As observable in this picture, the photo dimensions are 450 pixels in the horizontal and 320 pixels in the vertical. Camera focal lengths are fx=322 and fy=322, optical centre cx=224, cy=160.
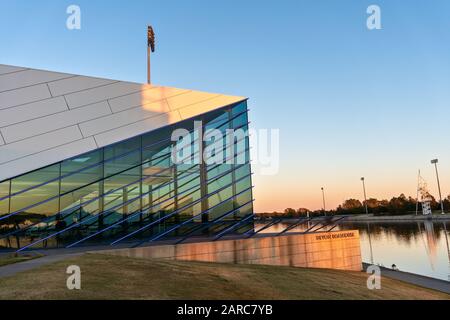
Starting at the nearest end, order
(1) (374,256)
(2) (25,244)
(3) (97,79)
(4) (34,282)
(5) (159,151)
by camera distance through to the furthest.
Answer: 1. (4) (34,282)
2. (2) (25,244)
3. (3) (97,79)
4. (5) (159,151)
5. (1) (374,256)

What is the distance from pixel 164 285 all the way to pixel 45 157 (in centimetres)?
1022

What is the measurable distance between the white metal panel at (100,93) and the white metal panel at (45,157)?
5.84 ft

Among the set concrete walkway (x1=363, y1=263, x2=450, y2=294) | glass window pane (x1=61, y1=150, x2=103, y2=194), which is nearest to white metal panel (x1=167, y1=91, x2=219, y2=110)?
glass window pane (x1=61, y1=150, x2=103, y2=194)

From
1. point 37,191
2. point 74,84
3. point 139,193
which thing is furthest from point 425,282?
point 74,84

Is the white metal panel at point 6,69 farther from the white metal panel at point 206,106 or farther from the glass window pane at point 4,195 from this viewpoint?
the white metal panel at point 206,106

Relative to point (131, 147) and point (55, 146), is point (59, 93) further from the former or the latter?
point (131, 147)

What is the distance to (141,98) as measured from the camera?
53.7 ft

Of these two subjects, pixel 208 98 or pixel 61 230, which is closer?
pixel 61 230

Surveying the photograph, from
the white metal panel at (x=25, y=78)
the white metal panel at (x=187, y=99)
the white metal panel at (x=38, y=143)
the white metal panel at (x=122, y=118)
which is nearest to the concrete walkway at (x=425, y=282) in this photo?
the white metal panel at (x=187, y=99)

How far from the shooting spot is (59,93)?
47.9 ft

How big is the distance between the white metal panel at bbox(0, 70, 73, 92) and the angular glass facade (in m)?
3.75
